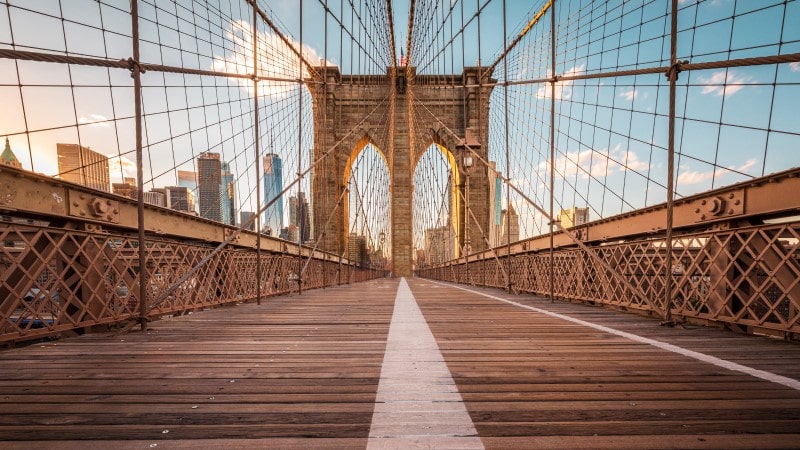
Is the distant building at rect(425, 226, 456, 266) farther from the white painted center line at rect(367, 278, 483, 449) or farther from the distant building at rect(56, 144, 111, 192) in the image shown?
the white painted center line at rect(367, 278, 483, 449)

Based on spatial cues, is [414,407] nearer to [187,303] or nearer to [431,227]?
[187,303]

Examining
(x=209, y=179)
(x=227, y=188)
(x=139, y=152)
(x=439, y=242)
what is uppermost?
(x=209, y=179)

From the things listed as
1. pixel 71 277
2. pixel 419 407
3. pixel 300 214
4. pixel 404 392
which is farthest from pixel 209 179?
pixel 419 407

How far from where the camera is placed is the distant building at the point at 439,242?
27.9 meters

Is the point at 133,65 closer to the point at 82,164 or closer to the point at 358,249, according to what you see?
the point at 82,164

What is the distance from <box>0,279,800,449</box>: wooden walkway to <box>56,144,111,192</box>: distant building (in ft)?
14.8

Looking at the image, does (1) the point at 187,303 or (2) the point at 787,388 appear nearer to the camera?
(2) the point at 787,388

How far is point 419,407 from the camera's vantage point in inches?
57.3

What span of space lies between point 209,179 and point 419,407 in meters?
11.0

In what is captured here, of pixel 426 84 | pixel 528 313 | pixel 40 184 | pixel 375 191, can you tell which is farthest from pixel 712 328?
pixel 426 84

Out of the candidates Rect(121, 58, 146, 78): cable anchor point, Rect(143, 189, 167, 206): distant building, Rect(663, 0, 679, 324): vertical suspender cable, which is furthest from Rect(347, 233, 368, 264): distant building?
Rect(663, 0, 679, 324): vertical suspender cable

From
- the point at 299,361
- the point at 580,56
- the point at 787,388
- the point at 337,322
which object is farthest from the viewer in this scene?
the point at 580,56

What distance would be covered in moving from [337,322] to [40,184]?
9.86 feet

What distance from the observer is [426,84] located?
28391 mm
